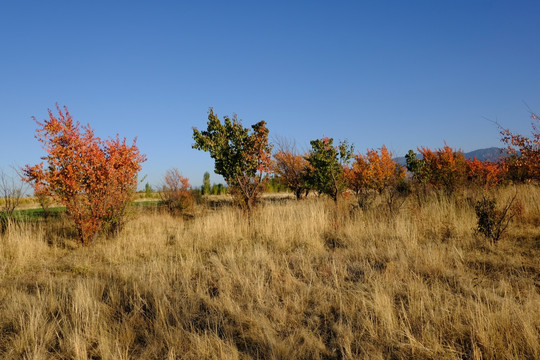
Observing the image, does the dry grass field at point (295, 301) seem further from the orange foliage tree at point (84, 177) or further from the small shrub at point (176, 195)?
the small shrub at point (176, 195)

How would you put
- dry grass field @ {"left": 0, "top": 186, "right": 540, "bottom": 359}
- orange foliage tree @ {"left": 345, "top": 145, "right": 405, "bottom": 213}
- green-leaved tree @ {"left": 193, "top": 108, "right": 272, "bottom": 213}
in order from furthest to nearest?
1. orange foliage tree @ {"left": 345, "top": 145, "right": 405, "bottom": 213}
2. green-leaved tree @ {"left": 193, "top": 108, "right": 272, "bottom": 213}
3. dry grass field @ {"left": 0, "top": 186, "right": 540, "bottom": 359}

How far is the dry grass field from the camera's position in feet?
8.77

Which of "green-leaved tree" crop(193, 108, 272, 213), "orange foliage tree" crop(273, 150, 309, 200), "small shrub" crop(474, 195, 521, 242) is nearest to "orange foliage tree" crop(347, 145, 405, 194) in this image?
"orange foliage tree" crop(273, 150, 309, 200)

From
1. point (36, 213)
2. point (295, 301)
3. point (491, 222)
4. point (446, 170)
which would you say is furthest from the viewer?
point (36, 213)

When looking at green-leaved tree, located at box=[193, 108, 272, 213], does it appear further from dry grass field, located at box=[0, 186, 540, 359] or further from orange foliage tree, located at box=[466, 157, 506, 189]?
orange foliage tree, located at box=[466, 157, 506, 189]

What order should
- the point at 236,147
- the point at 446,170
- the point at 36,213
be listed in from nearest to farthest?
1. the point at 236,147
2. the point at 446,170
3. the point at 36,213

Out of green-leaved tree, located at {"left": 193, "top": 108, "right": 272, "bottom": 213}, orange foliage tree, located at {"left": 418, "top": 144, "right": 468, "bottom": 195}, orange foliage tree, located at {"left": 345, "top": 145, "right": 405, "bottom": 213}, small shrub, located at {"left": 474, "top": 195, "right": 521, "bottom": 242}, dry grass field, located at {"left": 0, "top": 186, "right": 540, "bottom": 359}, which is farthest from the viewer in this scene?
orange foliage tree, located at {"left": 345, "top": 145, "right": 405, "bottom": 213}

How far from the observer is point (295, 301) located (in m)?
3.51

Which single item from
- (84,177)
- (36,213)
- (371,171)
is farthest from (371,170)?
(36,213)

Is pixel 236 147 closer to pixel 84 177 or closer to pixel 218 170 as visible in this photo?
pixel 218 170

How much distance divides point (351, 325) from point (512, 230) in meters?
5.31

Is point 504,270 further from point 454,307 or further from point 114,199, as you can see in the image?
point 114,199

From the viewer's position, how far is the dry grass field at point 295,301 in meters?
2.67

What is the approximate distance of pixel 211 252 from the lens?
20.9 feet
